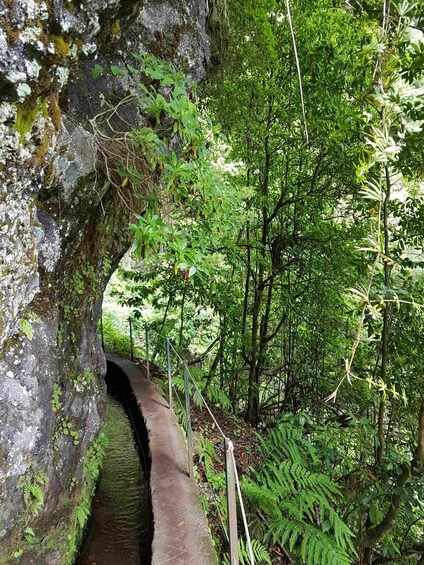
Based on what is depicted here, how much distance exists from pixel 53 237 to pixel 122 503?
305cm

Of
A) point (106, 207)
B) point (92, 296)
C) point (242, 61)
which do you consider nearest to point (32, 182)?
point (106, 207)

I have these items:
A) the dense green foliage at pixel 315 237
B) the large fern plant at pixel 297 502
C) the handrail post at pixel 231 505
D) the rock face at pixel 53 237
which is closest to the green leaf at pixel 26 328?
the rock face at pixel 53 237

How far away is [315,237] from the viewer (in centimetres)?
577

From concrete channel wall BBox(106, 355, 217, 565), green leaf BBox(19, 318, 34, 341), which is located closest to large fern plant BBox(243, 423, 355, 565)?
concrete channel wall BBox(106, 355, 217, 565)

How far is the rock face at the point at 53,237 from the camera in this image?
2.50 metres

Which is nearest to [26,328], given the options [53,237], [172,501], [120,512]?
[53,237]

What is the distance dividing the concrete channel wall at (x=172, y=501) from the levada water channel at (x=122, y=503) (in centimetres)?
26

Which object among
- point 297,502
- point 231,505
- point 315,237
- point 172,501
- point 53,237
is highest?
point 315,237

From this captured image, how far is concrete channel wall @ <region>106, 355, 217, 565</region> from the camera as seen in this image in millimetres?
3172

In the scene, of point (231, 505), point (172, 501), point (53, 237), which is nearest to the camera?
point (231, 505)

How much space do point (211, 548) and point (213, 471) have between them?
145 centimetres

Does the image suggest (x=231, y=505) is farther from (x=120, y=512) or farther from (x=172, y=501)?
(x=120, y=512)

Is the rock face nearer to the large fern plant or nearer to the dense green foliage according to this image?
the dense green foliage

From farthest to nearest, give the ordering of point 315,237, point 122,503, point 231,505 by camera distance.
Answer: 1. point 315,237
2. point 122,503
3. point 231,505
